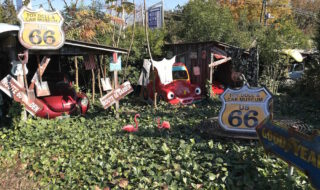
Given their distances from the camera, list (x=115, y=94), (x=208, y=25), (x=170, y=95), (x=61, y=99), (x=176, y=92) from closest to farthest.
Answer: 1. (x=115, y=94)
2. (x=61, y=99)
3. (x=170, y=95)
4. (x=176, y=92)
5. (x=208, y=25)

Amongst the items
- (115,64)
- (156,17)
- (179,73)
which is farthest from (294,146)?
(156,17)

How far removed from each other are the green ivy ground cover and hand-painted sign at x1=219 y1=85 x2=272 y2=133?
0.32 meters

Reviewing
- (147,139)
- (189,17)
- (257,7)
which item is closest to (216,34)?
(189,17)

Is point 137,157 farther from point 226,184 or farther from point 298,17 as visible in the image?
point 298,17

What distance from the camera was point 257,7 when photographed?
3039 cm

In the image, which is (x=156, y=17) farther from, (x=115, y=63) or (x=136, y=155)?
(x=136, y=155)

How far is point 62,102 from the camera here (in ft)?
24.7

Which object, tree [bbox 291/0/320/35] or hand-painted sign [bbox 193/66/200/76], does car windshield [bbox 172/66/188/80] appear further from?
tree [bbox 291/0/320/35]

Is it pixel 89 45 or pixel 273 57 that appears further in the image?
pixel 273 57

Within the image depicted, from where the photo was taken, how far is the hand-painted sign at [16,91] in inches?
240

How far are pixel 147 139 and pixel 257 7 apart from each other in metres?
29.7

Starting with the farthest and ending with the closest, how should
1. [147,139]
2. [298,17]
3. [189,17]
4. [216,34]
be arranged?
[298,17], [189,17], [216,34], [147,139]

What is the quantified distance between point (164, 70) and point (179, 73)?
51.9 inches

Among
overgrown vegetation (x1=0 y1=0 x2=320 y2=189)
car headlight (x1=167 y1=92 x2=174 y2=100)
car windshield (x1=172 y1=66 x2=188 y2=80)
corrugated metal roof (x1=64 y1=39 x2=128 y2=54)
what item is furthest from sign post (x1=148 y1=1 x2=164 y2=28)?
corrugated metal roof (x1=64 y1=39 x2=128 y2=54)
